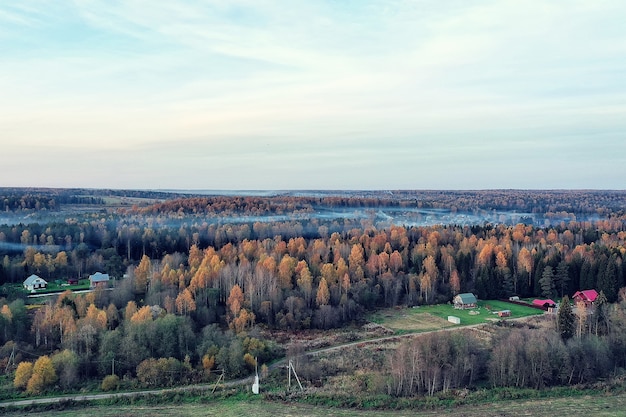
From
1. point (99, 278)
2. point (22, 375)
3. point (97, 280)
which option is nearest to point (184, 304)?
point (22, 375)

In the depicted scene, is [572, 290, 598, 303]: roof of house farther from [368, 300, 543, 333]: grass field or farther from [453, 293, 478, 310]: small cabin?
[453, 293, 478, 310]: small cabin

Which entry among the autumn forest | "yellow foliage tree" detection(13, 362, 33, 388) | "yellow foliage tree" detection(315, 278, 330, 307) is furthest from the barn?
"yellow foliage tree" detection(13, 362, 33, 388)

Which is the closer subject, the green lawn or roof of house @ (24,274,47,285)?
the green lawn

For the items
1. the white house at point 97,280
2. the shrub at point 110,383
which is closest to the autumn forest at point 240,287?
the shrub at point 110,383

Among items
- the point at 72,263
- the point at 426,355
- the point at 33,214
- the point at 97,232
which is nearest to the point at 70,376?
the point at 426,355

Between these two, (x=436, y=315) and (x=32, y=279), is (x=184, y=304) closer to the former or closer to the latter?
(x=32, y=279)

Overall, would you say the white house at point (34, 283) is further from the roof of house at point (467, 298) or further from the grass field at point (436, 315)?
the roof of house at point (467, 298)

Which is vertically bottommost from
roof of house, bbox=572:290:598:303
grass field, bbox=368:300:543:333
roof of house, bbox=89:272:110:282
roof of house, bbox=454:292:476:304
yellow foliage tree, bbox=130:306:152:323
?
grass field, bbox=368:300:543:333
